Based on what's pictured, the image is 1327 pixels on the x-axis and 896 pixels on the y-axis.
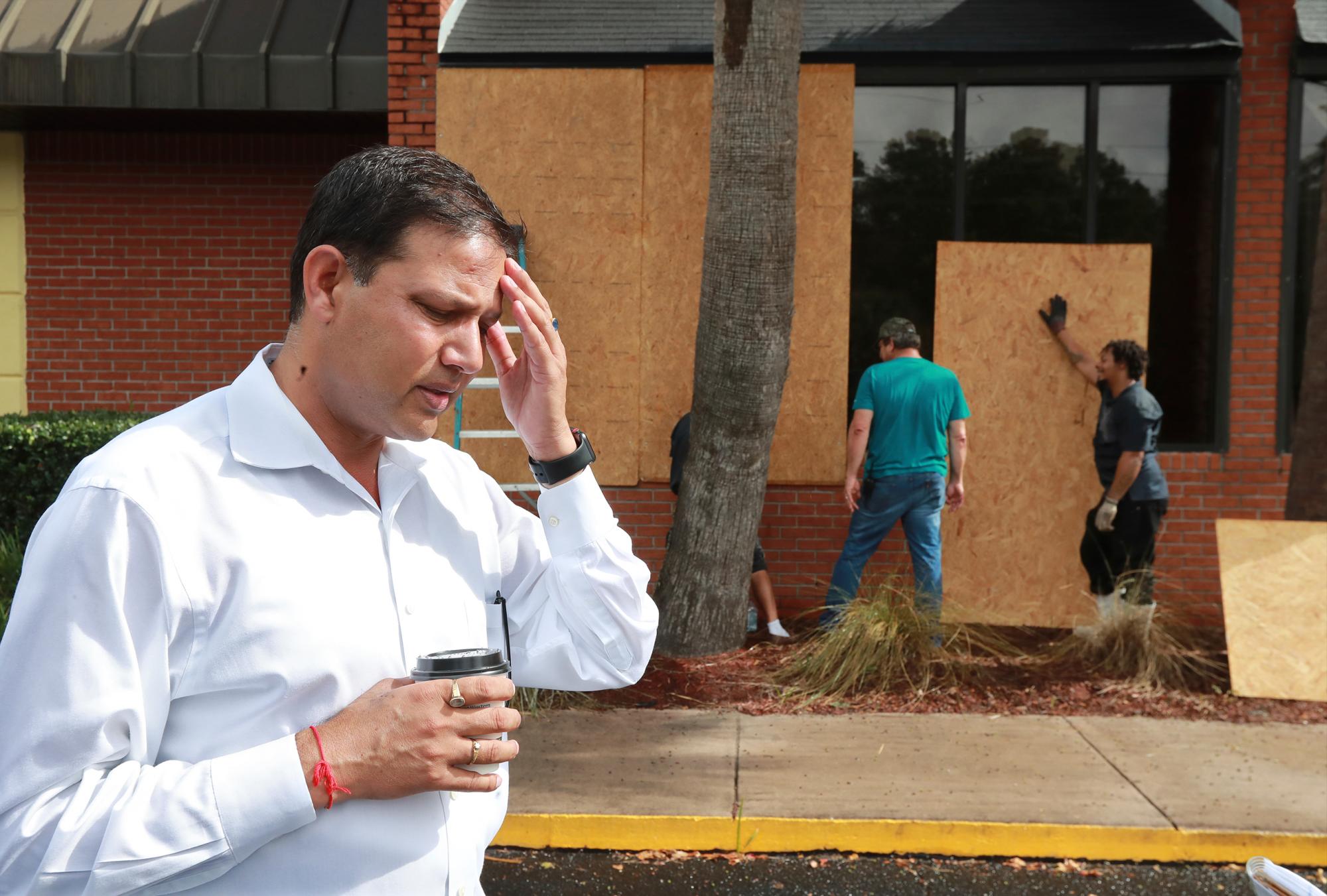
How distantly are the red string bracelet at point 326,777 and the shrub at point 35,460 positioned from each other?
23.8 feet

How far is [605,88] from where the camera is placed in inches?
345

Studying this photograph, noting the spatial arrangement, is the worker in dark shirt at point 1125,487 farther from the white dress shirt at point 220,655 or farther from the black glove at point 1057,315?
the white dress shirt at point 220,655

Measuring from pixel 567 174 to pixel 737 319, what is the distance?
7.75 feet

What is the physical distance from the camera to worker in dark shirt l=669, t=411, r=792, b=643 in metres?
8.05

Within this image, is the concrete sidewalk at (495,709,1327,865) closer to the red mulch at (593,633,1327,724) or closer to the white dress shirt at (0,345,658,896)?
the red mulch at (593,633,1327,724)

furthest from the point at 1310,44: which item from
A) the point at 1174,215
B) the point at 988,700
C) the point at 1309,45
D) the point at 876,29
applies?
the point at 988,700

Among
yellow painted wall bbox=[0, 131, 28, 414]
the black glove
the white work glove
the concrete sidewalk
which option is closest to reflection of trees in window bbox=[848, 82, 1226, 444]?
the black glove

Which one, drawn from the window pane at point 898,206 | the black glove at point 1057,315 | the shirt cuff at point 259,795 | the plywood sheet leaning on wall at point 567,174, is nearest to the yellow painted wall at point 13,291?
the plywood sheet leaning on wall at point 567,174

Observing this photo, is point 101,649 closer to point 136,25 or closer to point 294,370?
point 294,370

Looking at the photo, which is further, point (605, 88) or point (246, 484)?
point (605, 88)

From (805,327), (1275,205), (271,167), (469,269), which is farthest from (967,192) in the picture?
(469,269)

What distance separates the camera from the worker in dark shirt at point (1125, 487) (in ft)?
25.5

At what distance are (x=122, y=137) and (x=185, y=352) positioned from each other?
1.88m

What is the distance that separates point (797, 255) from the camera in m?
8.80
